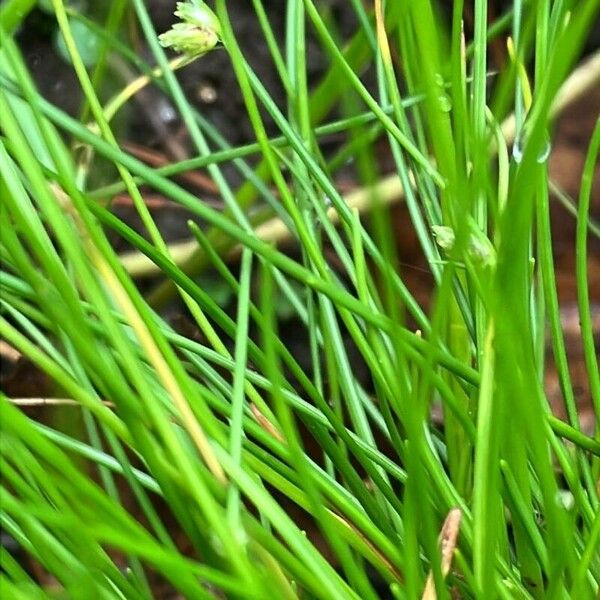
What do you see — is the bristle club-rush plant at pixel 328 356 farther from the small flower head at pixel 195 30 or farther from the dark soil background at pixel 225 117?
the dark soil background at pixel 225 117

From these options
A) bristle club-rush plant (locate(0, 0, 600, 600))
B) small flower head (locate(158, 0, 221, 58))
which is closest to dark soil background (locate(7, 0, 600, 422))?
bristle club-rush plant (locate(0, 0, 600, 600))

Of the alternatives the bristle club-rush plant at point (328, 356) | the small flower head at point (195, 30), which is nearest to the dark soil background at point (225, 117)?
the bristle club-rush plant at point (328, 356)

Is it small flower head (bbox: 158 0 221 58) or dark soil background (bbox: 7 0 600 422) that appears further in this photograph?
dark soil background (bbox: 7 0 600 422)

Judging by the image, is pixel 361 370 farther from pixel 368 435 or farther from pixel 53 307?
pixel 53 307

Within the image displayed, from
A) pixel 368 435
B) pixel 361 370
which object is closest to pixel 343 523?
pixel 368 435

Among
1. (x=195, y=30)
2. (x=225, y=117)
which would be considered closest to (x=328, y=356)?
(x=195, y=30)

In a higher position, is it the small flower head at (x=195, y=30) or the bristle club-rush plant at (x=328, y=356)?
the small flower head at (x=195, y=30)

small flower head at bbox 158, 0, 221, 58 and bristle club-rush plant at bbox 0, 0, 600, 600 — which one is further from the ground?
small flower head at bbox 158, 0, 221, 58

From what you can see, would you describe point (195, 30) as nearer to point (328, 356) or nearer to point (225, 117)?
point (328, 356)

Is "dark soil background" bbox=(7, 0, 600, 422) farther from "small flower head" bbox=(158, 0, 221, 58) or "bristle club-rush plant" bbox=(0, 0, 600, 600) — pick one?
"small flower head" bbox=(158, 0, 221, 58)
